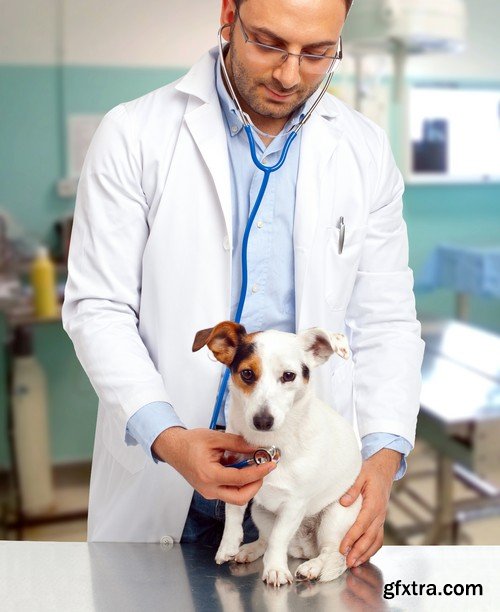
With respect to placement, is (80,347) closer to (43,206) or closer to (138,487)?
(138,487)

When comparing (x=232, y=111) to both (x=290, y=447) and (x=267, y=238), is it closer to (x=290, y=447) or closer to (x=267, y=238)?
(x=267, y=238)

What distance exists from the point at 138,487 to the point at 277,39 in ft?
2.25

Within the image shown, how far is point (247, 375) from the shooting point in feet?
2.95

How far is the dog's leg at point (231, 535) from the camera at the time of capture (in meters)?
1.00

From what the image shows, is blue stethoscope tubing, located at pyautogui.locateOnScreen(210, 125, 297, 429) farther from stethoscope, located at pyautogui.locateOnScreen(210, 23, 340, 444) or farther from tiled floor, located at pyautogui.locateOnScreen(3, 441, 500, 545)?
tiled floor, located at pyautogui.locateOnScreen(3, 441, 500, 545)

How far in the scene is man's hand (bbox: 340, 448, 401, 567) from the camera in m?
1.01

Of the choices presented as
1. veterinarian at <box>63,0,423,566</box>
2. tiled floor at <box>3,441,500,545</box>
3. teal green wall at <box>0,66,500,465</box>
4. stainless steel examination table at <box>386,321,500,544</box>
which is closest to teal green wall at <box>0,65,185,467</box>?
teal green wall at <box>0,66,500,465</box>

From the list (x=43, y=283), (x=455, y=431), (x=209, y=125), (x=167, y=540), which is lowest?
(x=455, y=431)

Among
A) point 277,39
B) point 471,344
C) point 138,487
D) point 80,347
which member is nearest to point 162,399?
point 80,347

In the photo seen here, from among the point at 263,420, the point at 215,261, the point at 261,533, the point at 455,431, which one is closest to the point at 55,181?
the point at 455,431

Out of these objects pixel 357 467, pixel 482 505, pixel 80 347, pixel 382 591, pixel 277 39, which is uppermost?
pixel 277 39

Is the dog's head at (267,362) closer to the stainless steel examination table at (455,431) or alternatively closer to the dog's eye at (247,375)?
the dog's eye at (247,375)

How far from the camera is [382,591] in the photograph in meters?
0.98

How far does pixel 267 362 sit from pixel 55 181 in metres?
1.89
